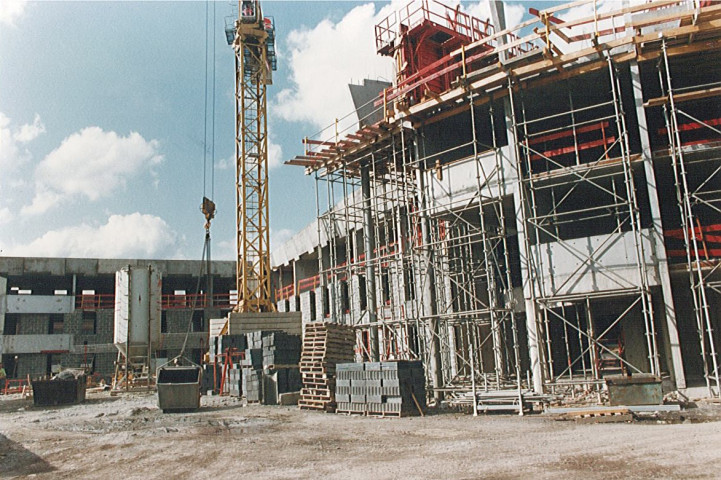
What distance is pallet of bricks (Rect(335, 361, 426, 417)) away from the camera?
1584 centimetres

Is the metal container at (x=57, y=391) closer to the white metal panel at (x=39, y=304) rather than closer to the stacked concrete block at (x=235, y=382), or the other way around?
the stacked concrete block at (x=235, y=382)

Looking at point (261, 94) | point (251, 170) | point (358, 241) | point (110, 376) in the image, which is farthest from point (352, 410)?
point (110, 376)

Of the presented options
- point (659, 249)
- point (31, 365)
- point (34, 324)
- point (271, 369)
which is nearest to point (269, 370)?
point (271, 369)

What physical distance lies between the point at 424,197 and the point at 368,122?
31.5ft

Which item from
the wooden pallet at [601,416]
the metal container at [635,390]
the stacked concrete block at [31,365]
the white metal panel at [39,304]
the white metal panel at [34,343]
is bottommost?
the wooden pallet at [601,416]

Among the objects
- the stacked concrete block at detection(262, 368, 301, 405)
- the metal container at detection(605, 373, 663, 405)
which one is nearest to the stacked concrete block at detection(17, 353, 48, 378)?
the stacked concrete block at detection(262, 368, 301, 405)

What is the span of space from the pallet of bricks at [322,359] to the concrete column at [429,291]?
289 cm

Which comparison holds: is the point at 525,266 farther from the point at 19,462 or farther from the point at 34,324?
the point at 34,324

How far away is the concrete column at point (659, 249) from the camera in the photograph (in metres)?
15.8

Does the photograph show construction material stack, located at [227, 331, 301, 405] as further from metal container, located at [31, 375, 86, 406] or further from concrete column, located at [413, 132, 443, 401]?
metal container, located at [31, 375, 86, 406]

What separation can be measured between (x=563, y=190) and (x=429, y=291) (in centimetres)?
574

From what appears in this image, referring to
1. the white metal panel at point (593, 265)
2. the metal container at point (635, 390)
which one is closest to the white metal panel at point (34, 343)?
the white metal panel at point (593, 265)

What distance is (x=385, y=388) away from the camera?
1603 centimetres

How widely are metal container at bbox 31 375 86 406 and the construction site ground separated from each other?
6.19 m
